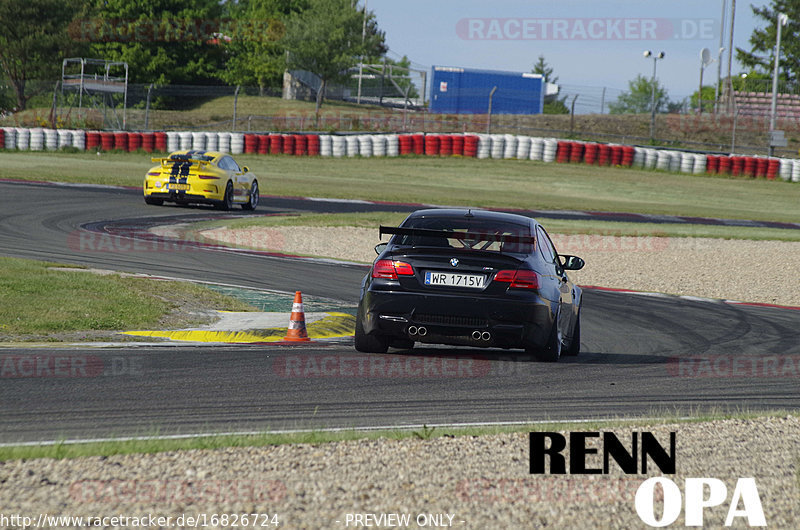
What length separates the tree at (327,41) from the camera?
6838 cm

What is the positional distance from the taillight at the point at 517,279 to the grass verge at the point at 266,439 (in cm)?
187

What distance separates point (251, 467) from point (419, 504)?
92 cm

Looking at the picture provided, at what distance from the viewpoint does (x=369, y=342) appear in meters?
8.48

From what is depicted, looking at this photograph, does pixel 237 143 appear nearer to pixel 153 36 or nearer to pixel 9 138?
pixel 9 138

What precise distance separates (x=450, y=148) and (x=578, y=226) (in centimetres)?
2178

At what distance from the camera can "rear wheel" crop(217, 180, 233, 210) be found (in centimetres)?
2362

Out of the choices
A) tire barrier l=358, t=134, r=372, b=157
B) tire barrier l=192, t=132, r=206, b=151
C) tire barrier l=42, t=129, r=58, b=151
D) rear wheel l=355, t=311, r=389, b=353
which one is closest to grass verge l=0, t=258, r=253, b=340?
rear wheel l=355, t=311, r=389, b=353

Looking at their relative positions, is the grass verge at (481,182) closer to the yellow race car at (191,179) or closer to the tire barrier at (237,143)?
the tire barrier at (237,143)

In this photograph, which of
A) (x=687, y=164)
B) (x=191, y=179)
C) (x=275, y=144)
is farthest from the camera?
(x=687, y=164)

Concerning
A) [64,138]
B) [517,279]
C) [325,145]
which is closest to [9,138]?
[64,138]

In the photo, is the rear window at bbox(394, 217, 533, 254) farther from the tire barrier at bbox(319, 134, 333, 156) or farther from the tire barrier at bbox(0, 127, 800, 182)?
the tire barrier at bbox(319, 134, 333, 156)

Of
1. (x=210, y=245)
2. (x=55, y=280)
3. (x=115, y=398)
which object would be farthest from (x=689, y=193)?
(x=115, y=398)

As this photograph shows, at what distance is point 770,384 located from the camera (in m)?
8.20

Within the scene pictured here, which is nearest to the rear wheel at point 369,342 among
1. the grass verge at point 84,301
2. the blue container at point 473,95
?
the grass verge at point 84,301
